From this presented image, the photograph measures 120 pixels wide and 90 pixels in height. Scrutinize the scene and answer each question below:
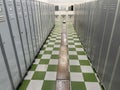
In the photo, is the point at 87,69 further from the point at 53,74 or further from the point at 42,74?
the point at 42,74

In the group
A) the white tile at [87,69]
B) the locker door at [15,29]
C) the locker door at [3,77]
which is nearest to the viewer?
the locker door at [3,77]

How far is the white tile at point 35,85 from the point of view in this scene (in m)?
2.26

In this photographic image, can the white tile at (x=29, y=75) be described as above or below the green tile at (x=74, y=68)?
below

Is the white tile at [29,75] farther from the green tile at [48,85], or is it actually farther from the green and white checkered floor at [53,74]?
the green tile at [48,85]

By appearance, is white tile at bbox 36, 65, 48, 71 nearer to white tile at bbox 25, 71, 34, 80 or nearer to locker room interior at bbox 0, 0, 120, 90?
locker room interior at bbox 0, 0, 120, 90

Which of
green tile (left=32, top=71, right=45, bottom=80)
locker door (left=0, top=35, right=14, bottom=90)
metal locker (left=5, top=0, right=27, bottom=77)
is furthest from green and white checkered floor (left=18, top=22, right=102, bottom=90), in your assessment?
locker door (left=0, top=35, right=14, bottom=90)

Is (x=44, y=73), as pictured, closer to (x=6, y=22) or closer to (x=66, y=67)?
(x=66, y=67)

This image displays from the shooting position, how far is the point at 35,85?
2.35 metres

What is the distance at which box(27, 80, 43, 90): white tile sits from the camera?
7.40 ft

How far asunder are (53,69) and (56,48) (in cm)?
158

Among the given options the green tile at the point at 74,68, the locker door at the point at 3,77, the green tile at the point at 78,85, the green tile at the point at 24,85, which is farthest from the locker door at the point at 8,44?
the green tile at the point at 74,68

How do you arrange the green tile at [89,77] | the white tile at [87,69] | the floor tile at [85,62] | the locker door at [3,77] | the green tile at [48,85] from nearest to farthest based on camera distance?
the locker door at [3,77] → the green tile at [48,85] → the green tile at [89,77] → the white tile at [87,69] → the floor tile at [85,62]

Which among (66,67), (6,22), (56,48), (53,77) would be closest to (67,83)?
(66,67)

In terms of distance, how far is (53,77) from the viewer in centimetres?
261
